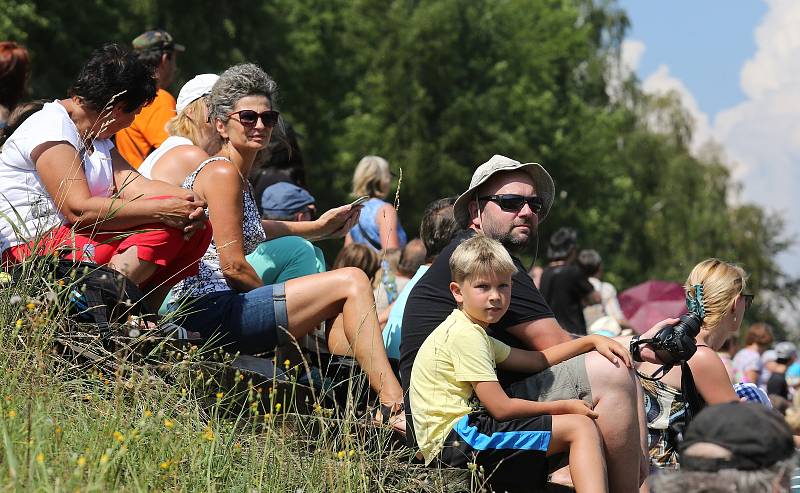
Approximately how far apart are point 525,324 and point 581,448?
2.25ft

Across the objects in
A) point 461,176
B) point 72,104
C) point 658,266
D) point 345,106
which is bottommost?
point 658,266

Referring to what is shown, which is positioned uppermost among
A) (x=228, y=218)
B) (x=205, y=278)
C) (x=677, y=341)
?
(x=228, y=218)

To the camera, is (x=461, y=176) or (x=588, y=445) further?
(x=461, y=176)

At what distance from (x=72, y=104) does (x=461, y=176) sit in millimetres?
26207

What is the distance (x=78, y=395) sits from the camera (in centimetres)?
427

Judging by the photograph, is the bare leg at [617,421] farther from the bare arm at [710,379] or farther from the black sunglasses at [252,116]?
the black sunglasses at [252,116]

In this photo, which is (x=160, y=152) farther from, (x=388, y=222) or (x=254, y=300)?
(x=388, y=222)

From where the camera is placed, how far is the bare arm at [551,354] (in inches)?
198

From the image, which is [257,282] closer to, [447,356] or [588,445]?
[447,356]

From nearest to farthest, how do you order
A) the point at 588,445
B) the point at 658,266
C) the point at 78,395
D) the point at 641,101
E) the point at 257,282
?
1. the point at 78,395
2. the point at 588,445
3. the point at 257,282
4. the point at 658,266
5. the point at 641,101

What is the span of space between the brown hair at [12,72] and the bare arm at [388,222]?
8.02 feet

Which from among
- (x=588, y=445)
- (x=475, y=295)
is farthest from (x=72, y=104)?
(x=588, y=445)

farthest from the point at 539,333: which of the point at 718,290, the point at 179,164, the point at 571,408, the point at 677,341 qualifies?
the point at 179,164

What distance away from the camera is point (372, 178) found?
28.1 ft
